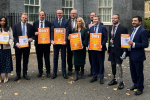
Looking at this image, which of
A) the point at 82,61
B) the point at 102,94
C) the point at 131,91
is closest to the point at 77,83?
the point at 82,61

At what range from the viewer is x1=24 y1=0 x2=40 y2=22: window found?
677 inches

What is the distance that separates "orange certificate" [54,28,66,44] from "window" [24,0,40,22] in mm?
10540

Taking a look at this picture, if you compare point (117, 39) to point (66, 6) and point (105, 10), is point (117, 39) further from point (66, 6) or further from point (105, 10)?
point (105, 10)

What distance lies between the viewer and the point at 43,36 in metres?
7.30

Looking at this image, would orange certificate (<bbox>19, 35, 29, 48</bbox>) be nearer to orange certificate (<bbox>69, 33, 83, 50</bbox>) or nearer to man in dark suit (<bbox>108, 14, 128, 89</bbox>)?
orange certificate (<bbox>69, 33, 83, 50</bbox>)

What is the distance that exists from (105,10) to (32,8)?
23.0 ft

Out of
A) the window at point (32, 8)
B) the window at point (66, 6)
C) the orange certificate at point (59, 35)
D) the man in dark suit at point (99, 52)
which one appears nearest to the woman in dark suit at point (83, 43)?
the man in dark suit at point (99, 52)

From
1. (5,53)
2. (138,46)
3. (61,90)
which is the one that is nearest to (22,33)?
(5,53)

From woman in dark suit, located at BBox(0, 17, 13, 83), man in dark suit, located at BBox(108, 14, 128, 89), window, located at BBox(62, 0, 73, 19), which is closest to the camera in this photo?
man in dark suit, located at BBox(108, 14, 128, 89)

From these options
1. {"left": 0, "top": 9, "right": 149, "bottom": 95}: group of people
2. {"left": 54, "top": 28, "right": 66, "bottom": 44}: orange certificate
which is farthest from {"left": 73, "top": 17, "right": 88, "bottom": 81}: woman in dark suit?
{"left": 54, "top": 28, "right": 66, "bottom": 44}: orange certificate

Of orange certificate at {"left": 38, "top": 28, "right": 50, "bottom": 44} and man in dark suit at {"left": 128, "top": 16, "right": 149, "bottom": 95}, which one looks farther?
orange certificate at {"left": 38, "top": 28, "right": 50, "bottom": 44}

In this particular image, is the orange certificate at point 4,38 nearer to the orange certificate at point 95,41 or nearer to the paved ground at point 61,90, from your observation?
the paved ground at point 61,90

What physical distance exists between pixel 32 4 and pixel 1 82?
451 inches

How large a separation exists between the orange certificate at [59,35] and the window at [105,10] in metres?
13.7
